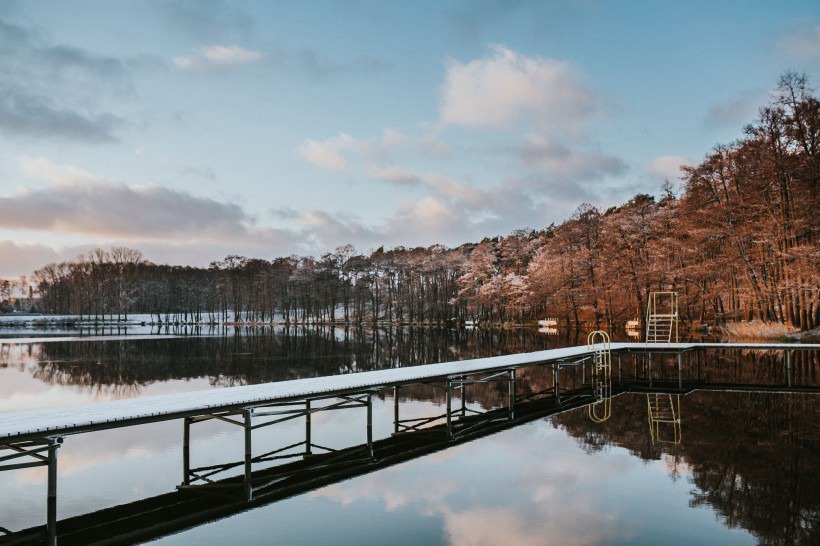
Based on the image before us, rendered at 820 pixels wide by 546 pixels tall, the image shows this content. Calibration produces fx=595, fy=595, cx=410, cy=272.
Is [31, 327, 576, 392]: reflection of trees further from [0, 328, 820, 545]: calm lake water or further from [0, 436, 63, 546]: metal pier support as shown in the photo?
[0, 436, 63, 546]: metal pier support

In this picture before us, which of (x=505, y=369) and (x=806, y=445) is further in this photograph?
(x=505, y=369)

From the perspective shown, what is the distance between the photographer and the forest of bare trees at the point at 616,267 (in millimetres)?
Result: 33625

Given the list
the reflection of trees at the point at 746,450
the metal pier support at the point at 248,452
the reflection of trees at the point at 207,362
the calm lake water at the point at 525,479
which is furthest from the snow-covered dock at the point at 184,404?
the reflection of trees at the point at 207,362

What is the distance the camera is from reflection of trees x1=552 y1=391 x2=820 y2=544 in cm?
757

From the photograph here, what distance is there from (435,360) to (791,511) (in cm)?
2095

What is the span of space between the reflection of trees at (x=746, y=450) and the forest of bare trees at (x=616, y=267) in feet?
62.2

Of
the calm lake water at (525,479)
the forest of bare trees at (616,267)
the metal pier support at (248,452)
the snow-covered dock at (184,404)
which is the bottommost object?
the calm lake water at (525,479)

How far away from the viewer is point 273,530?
24.4 feet

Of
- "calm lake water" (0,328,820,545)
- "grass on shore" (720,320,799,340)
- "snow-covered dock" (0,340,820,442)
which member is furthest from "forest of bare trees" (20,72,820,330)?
"snow-covered dock" (0,340,820,442)

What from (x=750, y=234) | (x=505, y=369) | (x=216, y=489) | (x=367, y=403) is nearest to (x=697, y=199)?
(x=750, y=234)

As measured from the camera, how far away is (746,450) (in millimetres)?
10766

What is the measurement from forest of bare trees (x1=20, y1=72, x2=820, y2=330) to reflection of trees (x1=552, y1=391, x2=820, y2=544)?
18946 mm

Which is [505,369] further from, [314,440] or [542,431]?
[314,440]

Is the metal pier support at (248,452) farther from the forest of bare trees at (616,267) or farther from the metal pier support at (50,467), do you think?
the forest of bare trees at (616,267)
